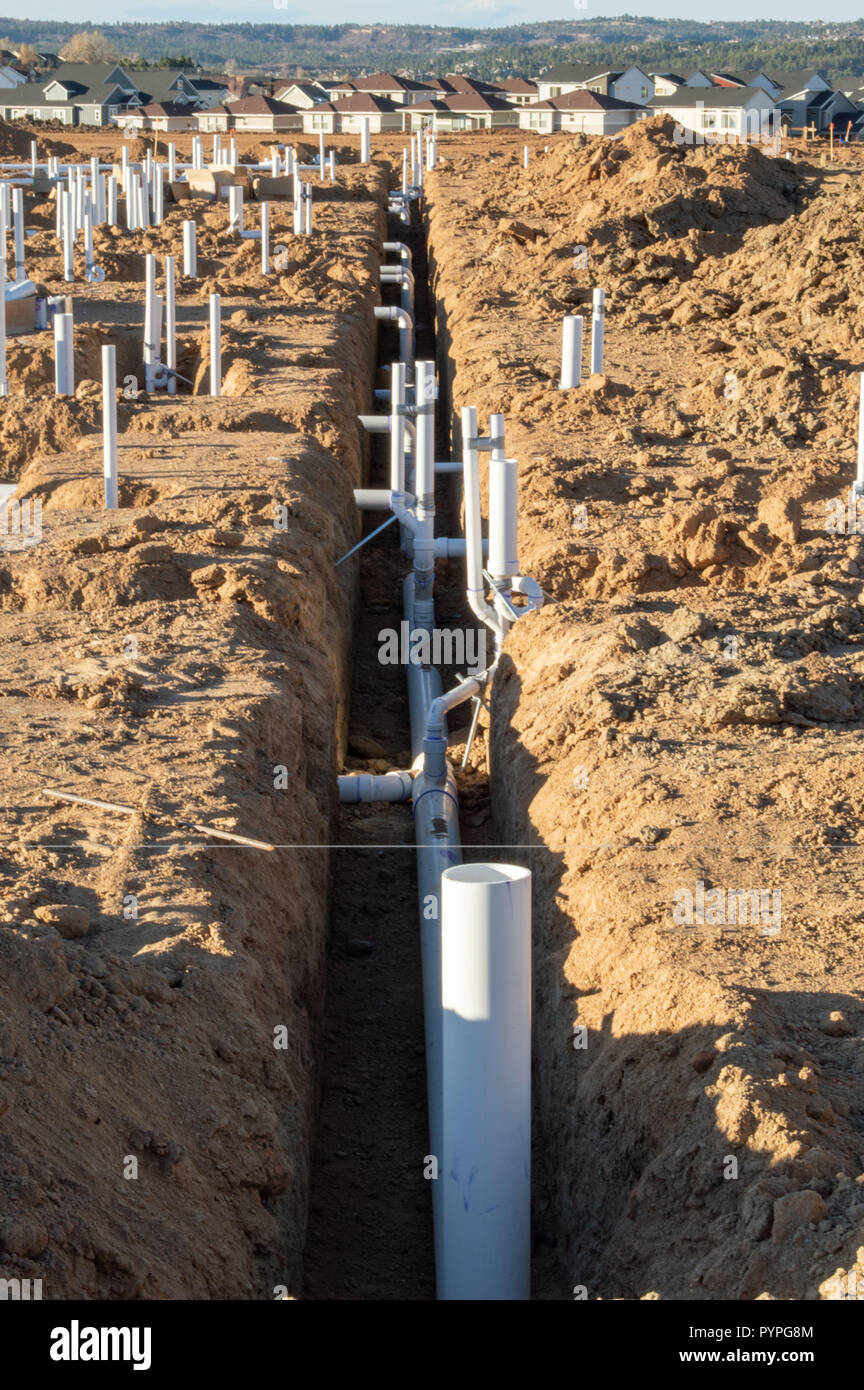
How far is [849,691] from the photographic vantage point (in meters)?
8.91

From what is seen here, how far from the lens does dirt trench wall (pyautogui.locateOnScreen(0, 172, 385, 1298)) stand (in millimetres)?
5207

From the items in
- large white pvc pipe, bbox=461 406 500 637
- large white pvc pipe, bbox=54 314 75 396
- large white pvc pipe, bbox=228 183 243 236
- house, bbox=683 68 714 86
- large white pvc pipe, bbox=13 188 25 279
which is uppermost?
house, bbox=683 68 714 86

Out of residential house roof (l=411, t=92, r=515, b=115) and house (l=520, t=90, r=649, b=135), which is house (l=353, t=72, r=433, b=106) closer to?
residential house roof (l=411, t=92, r=515, b=115)

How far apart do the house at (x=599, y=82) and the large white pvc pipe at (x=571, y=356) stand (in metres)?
73.8

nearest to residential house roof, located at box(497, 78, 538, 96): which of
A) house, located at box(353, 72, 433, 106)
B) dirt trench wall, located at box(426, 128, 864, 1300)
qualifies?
house, located at box(353, 72, 433, 106)

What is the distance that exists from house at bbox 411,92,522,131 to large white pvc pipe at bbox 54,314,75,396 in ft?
180

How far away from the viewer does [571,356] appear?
15.6 metres

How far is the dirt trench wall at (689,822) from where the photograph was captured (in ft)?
17.4

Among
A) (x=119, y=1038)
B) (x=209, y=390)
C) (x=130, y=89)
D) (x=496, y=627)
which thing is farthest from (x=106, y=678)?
(x=130, y=89)

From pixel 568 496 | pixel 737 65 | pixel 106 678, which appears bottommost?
pixel 106 678

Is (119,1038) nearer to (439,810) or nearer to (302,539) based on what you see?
(439,810)

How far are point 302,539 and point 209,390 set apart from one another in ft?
20.6

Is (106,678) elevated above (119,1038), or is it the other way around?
(106,678)

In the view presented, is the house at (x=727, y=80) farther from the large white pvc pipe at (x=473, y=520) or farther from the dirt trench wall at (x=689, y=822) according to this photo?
the large white pvc pipe at (x=473, y=520)
